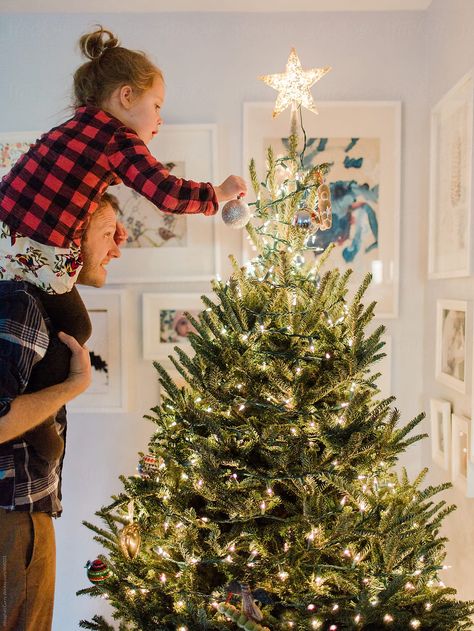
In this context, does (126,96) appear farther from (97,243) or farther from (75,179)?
(97,243)

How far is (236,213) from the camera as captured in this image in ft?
4.69

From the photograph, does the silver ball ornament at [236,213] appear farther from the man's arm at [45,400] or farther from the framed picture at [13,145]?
the framed picture at [13,145]

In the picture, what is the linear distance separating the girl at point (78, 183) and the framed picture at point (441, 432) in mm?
1053

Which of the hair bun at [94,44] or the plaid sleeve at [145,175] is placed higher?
the hair bun at [94,44]

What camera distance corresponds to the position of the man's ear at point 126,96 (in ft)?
4.56

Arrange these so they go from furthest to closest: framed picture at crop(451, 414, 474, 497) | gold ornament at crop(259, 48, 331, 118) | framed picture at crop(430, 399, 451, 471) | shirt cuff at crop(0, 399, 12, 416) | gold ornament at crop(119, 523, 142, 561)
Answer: framed picture at crop(430, 399, 451, 471), framed picture at crop(451, 414, 474, 497), gold ornament at crop(259, 48, 331, 118), gold ornament at crop(119, 523, 142, 561), shirt cuff at crop(0, 399, 12, 416)

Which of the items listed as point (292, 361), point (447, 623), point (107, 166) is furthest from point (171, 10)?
point (447, 623)

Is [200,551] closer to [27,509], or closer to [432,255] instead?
[27,509]

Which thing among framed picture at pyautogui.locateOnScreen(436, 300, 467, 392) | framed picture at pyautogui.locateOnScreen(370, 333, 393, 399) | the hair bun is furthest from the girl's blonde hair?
framed picture at pyautogui.locateOnScreen(370, 333, 393, 399)

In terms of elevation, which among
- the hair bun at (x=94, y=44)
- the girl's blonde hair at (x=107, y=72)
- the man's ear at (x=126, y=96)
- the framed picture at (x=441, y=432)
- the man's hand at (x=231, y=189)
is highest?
the hair bun at (x=94, y=44)

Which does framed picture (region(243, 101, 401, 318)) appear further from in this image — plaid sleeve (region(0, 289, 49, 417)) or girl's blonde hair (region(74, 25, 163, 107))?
plaid sleeve (region(0, 289, 49, 417))

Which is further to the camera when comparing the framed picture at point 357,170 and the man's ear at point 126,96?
the framed picture at point 357,170

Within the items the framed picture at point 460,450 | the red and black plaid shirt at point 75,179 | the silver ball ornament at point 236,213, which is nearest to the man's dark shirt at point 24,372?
the red and black plaid shirt at point 75,179

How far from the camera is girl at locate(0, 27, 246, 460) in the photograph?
1306 millimetres
